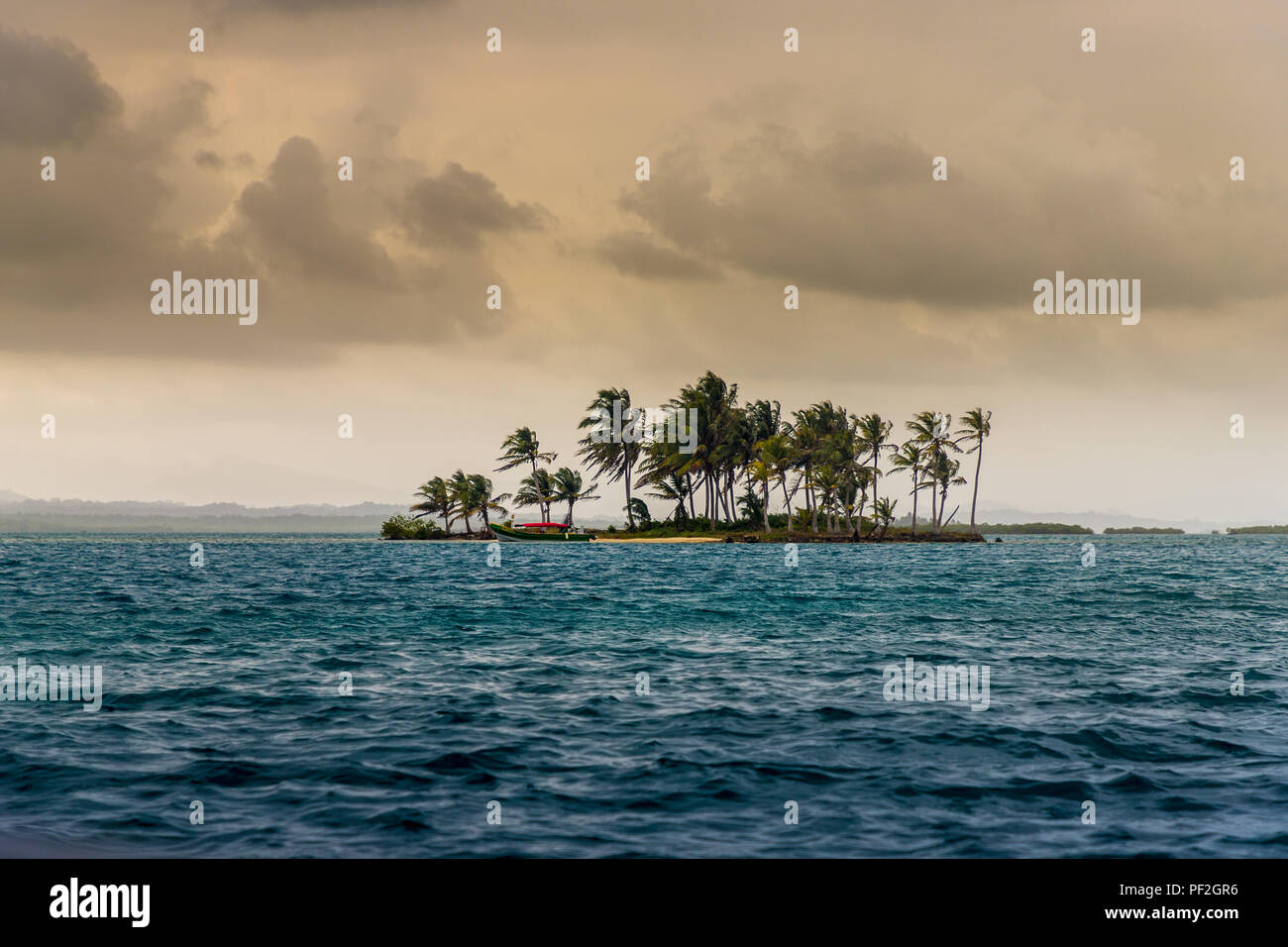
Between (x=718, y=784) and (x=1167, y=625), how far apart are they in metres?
27.6

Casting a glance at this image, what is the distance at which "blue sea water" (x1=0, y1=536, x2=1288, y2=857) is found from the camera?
10617 mm

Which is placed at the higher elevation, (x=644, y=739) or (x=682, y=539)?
(x=644, y=739)

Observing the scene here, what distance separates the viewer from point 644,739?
49.9ft

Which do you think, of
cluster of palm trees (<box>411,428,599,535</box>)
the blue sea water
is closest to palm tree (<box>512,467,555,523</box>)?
cluster of palm trees (<box>411,428,599,535</box>)

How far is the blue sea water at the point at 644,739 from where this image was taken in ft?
34.8

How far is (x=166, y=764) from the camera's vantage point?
13.7 m

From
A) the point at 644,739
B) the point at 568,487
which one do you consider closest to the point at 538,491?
the point at 568,487

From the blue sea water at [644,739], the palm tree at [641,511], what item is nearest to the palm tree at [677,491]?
the palm tree at [641,511]

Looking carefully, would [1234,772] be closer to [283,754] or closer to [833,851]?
[833,851]
